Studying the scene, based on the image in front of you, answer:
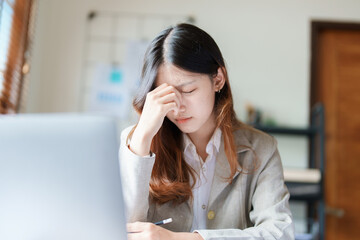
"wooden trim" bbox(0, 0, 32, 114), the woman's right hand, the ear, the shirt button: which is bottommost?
the shirt button

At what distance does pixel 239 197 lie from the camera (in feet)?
3.40

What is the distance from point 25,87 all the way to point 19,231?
76.8 inches

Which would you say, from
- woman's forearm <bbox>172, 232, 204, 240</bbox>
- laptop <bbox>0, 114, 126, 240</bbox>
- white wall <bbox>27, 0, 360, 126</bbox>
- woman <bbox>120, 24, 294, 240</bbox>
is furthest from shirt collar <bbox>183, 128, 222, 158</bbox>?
white wall <bbox>27, 0, 360, 126</bbox>

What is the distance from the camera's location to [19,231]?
0.54 metres

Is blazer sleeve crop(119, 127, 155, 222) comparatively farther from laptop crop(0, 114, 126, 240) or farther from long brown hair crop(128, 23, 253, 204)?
laptop crop(0, 114, 126, 240)

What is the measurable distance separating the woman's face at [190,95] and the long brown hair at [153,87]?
16 mm

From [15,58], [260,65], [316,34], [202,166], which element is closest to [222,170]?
[202,166]

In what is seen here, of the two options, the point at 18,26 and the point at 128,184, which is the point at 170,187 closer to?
the point at 128,184

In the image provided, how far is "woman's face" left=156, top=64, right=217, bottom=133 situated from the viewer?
102cm

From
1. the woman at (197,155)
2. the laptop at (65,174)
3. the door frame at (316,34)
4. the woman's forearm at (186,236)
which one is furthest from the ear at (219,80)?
the door frame at (316,34)

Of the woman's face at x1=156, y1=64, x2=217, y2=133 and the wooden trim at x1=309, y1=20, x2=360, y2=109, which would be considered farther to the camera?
the wooden trim at x1=309, y1=20, x2=360, y2=109

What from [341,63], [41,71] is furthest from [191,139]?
[341,63]

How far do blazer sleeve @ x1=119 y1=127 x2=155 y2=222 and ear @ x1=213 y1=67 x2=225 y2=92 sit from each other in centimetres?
29

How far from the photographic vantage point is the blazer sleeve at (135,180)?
2.93 feet
